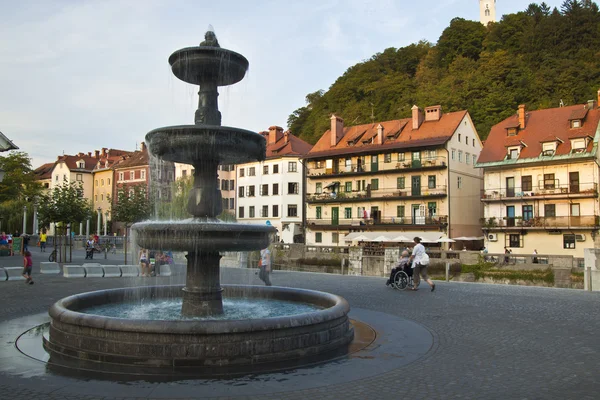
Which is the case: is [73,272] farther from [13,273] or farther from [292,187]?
[292,187]

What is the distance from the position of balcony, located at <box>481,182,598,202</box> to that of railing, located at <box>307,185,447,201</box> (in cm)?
498

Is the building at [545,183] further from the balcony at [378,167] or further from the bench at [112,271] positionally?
the bench at [112,271]

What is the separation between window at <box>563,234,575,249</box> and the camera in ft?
134

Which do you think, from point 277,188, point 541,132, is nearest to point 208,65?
point 541,132

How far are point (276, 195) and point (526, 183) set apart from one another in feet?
99.1

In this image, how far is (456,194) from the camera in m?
50.2

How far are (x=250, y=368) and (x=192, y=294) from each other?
280 centimetres

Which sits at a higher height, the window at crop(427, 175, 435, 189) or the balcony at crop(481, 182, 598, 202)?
the window at crop(427, 175, 435, 189)

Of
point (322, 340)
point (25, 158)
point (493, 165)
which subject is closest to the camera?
point (322, 340)

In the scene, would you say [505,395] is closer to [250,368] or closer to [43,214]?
[250,368]

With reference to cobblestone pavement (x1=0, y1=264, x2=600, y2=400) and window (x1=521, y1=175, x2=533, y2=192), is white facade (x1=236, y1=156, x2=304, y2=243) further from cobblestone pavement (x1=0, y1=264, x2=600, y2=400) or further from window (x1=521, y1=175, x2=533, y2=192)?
cobblestone pavement (x1=0, y1=264, x2=600, y2=400)

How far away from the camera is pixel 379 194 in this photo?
176ft

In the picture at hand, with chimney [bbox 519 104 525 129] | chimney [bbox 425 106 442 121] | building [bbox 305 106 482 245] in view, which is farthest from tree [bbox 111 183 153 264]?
chimney [bbox 519 104 525 129]

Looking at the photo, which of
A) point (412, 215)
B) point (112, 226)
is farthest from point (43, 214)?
point (112, 226)
